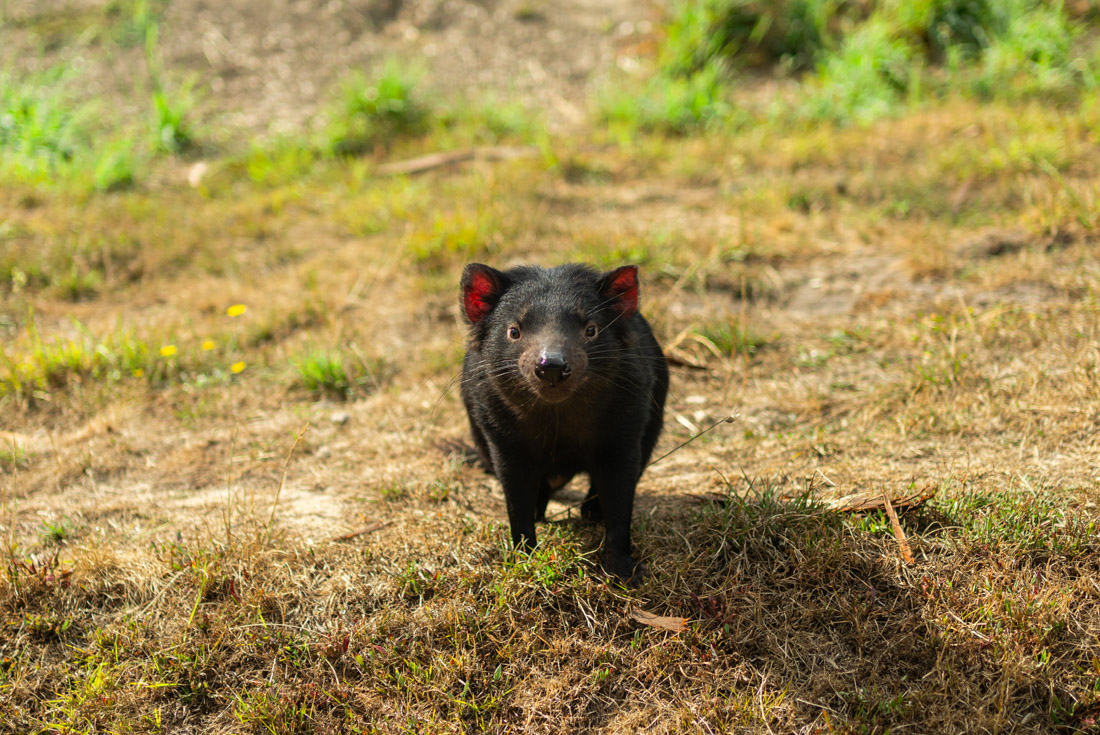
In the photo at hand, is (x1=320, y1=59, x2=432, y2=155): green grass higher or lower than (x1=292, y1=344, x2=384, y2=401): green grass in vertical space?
higher

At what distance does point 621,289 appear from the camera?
3.06m

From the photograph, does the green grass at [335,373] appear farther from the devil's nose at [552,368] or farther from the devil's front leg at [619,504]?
the devil's nose at [552,368]

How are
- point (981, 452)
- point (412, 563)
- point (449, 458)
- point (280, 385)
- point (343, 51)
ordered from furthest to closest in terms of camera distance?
point (343, 51), point (280, 385), point (449, 458), point (981, 452), point (412, 563)

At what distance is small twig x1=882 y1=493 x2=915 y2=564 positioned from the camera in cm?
294

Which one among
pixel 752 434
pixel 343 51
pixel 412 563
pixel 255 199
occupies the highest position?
pixel 343 51

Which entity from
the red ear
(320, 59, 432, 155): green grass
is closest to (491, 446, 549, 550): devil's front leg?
the red ear

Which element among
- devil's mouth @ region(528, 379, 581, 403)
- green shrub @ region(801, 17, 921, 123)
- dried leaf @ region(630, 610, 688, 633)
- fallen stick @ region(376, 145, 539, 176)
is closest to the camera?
devil's mouth @ region(528, 379, 581, 403)

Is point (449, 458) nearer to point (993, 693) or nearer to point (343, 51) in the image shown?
point (993, 693)

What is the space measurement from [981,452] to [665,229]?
2.96m

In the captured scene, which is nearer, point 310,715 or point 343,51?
point 310,715

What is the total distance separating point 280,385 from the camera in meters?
4.85

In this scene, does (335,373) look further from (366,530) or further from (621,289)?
(621,289)

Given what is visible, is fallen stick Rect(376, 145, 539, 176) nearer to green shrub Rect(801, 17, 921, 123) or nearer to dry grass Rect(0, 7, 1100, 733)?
dry grass Rect(0, 7, 1100, 733)

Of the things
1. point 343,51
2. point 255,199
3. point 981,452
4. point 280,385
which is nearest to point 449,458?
point 280,385
